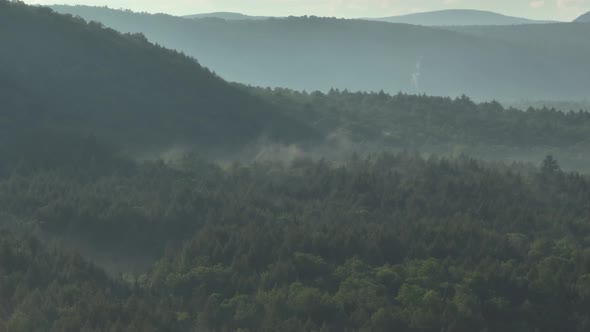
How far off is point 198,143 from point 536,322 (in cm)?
6188

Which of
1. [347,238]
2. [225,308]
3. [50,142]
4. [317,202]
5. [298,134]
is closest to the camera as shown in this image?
[225,308]

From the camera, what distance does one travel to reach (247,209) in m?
69.0

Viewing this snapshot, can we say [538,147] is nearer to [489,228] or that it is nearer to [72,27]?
Answer: [72,27]

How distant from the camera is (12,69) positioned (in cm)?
10869

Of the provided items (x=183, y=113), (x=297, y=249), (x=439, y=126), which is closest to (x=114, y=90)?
(x=183, y=113)

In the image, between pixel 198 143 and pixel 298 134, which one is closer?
pixel 198 143

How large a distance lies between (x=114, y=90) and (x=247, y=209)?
51.1 m

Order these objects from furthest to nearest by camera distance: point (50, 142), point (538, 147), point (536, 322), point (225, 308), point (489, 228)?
point (538, 147)
point (50, 142)
point (489, 228)
point (536, 322)
point (225, 308)

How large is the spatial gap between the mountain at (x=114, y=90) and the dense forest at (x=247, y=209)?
0.92 ft

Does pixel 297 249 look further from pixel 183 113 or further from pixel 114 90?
pixel 114 90

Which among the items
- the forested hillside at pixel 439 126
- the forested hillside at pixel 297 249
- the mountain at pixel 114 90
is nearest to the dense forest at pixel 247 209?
the forested hillside at pixel 297 249

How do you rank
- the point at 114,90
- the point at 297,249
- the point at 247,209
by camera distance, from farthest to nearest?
the point at 114,90
the point at 247,209
the point at 297,249

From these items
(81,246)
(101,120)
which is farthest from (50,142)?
(81,246)

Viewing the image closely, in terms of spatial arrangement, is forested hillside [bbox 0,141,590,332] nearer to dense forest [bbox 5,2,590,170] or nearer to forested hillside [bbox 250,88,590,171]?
dense forest [bbox 5,2,590,170]
